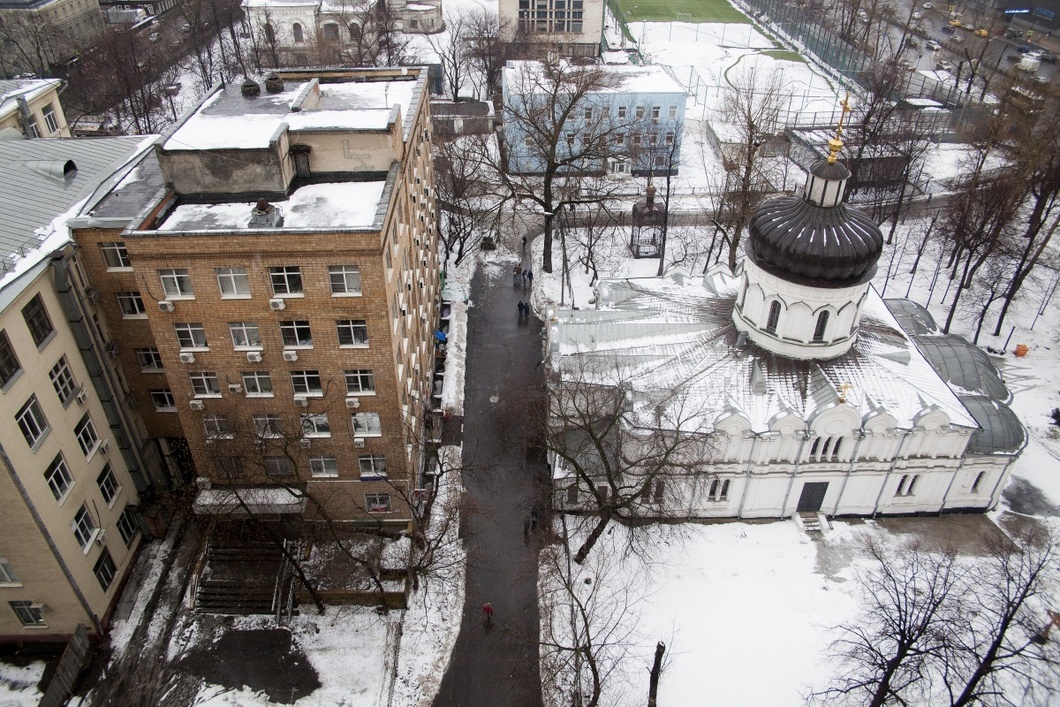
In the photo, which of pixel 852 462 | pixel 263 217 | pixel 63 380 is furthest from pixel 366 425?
pixel 852 462

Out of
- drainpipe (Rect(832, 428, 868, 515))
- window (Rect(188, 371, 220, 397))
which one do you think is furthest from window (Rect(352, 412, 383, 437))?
drainpipe (Rect(832, 428, 868, 515))

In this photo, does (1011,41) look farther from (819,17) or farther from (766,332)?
(766,332)

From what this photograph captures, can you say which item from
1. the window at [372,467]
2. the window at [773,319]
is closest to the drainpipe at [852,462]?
the window at [773,319]

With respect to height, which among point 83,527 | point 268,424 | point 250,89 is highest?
point 250,89

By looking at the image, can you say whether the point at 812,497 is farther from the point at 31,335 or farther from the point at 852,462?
the point at 31,335

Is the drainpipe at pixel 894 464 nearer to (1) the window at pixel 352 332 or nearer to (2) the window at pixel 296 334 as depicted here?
(1) the window at pixel 352 332

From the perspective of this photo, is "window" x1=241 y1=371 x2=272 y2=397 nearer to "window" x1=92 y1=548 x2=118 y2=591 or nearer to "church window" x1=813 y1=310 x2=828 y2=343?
"window" x1=92 y1=548 x2=118 y2=591
